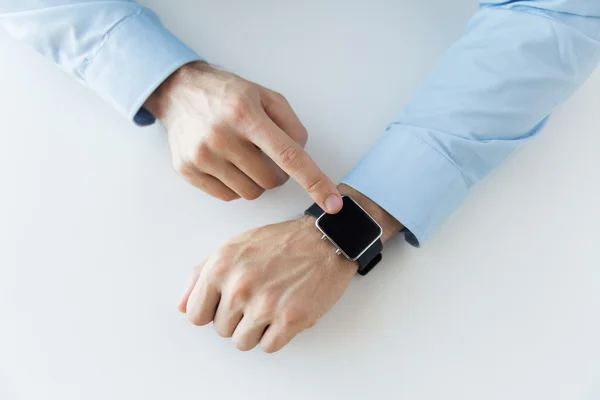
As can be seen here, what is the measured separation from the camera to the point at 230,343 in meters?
0.78

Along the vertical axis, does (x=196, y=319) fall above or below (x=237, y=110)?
below

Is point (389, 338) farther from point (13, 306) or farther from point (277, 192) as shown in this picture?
point (13, 306)

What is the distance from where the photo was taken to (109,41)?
818 mm

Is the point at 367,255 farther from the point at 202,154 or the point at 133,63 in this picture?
the point at 133,63

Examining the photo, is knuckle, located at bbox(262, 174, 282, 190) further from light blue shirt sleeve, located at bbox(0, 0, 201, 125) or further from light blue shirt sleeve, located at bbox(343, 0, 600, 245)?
light blue shirt sleeve, located at bbox(0, 0, 201, 125)

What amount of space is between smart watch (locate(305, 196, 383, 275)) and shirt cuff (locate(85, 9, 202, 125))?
324 millimetres

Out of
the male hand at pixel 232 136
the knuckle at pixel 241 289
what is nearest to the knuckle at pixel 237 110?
the male hand at pixel 232 136

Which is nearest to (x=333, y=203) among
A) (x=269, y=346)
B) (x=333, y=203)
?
(x=333, y=203)

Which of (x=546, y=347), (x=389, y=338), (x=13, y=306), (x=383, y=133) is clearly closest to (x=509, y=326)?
(x=546, y=347)

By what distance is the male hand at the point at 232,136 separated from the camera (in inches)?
29.9

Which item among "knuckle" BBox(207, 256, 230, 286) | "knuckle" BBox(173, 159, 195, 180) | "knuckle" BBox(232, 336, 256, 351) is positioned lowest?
"knuckle" BBox(232, 336, 256, 351)

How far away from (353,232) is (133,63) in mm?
412

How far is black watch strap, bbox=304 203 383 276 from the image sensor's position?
77 cm

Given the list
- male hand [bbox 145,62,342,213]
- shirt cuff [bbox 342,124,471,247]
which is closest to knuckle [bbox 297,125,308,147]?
male hand [bbox 145,62,342,213]
